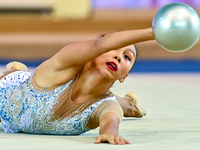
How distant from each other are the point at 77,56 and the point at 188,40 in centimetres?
41

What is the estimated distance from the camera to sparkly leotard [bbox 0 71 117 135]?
160 centimetres

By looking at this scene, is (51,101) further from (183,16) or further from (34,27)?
(34,27)

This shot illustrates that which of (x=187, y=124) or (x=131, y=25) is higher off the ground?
(x=131, y=25)

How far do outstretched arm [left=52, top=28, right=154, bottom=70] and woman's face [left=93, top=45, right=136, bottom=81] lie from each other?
116mm

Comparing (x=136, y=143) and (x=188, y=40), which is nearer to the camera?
(x=188, y=40)

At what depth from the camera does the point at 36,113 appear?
1606 millimetres

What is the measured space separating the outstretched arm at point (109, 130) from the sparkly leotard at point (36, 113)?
13 centimetres

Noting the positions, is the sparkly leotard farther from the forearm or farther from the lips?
the forearm

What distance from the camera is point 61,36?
6367mm

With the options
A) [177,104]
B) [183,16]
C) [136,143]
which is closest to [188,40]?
[183,16]

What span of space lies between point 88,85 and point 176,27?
498 millimetres

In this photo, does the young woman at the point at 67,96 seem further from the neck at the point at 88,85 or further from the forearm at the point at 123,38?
the forearm at the point at 123,38

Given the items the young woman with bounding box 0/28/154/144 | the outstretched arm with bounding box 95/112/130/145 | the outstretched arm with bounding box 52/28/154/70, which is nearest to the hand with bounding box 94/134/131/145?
the outstretched arm with bounding box 95/112/130/145

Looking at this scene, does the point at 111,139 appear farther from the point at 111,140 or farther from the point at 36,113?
the point at 36,113
